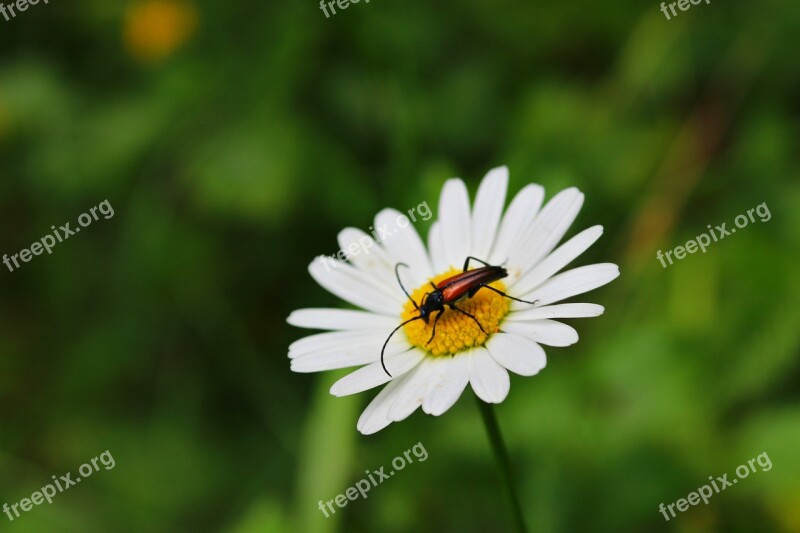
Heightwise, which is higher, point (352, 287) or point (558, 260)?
point (352, 287)

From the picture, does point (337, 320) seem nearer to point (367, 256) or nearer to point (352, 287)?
point (352, 287)
